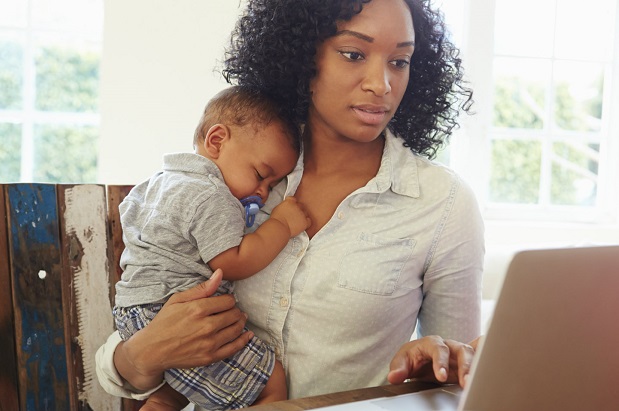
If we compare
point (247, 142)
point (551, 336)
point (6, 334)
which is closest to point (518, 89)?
point (247, 142)

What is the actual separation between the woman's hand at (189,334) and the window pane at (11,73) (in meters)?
2.68

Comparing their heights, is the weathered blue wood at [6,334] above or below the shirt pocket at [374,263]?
below

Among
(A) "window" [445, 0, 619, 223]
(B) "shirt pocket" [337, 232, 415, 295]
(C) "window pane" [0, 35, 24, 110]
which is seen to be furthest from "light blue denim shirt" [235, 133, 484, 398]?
(C) "window pane" [0, 35, 24, 110]

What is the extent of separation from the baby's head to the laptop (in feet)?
2.87

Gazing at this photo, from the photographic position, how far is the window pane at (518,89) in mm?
3846

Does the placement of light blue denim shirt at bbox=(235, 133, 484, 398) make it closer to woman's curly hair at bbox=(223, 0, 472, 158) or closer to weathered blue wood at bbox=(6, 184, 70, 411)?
woman's curly hair at bbox=(223, 0, 472, 158)

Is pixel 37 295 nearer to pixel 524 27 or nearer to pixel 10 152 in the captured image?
pixel 10 152

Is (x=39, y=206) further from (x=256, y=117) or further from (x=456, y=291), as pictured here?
(x=456, y=291)

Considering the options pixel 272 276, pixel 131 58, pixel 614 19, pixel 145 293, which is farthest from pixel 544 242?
pixel 145 293

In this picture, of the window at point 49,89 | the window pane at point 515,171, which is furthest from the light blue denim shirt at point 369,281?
the window at point 49,89

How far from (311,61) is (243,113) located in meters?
0.19

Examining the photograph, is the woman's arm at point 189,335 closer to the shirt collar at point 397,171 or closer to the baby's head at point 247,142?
the baby's head at point 247,142

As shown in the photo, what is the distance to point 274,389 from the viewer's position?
1560 millimetres

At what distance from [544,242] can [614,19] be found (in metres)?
1.23
